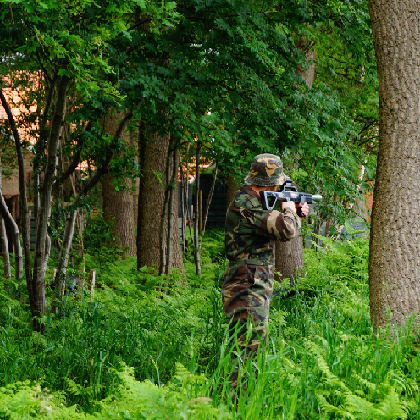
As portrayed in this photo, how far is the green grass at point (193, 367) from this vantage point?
9.70 ft

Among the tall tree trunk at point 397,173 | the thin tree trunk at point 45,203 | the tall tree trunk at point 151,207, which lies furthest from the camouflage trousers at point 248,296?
the tall tree trunk at point 151,207

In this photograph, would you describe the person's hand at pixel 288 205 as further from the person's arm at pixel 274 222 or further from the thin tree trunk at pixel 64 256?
the thin tree trunk at pixel 64 256

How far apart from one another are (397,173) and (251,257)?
1.61m

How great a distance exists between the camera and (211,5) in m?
6.45

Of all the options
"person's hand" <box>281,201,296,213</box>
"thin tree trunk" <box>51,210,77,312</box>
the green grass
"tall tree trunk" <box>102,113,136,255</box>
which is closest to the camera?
the green grass

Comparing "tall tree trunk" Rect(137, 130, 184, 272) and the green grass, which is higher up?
"tall tree trunk" Rect(137, 130, 184, 272)

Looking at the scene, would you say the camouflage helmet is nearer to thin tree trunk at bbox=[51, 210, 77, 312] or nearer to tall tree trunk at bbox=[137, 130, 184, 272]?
thin tree trunk at bbox=[51, 210, 77, 312]

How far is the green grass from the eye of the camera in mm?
2955

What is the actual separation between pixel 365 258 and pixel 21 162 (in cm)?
630

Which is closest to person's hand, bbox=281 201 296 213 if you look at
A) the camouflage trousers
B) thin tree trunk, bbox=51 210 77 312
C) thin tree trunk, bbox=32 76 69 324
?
the camouflage trousers

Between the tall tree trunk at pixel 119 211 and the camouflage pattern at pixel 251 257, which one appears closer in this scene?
the camouflage pattern at pixel 251 257

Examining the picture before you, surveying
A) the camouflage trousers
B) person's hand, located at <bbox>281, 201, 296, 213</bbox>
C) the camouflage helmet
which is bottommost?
the camouflage trousers

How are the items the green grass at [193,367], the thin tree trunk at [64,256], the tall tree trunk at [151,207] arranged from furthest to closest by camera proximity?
the tall tree trunk at [151,207], the thin tree trunk at [64,256], the green grass at [193,367]

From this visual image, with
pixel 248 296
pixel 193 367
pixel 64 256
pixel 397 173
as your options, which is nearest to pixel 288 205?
pixel 248 296
